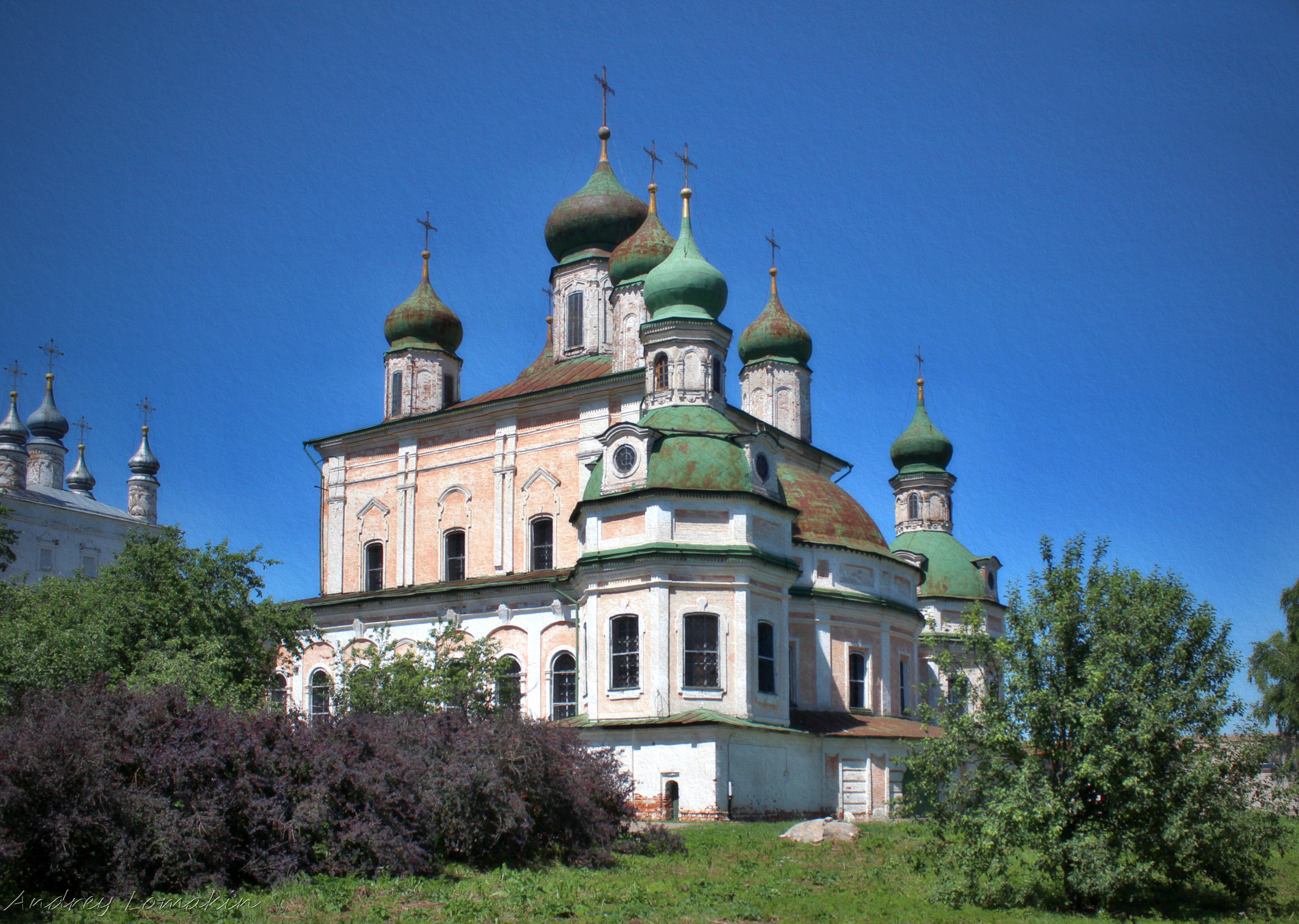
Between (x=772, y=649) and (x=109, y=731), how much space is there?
583 inches

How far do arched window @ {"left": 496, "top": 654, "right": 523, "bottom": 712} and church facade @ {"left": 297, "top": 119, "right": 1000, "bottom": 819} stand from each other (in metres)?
0.35

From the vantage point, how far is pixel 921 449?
4194 cm

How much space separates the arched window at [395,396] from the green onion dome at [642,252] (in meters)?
7.31

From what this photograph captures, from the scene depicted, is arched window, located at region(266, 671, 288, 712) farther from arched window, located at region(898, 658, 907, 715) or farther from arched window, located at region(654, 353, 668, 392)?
arched window, located at region(898, 658, 907, 715)

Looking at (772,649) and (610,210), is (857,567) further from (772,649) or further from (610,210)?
(610,210)

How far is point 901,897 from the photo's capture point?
14180mm

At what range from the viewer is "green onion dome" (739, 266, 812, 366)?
3800 cm

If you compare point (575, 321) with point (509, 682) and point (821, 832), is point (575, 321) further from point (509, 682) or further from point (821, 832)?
point (821, 832)

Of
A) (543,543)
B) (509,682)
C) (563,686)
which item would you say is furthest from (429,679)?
(543,543)

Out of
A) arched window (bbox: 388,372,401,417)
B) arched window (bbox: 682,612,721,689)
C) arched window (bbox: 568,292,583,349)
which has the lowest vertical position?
arched window (bbox: 682,612,721,689)

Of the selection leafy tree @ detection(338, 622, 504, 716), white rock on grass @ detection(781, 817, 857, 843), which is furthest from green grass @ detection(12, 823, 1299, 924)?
leafy tree @ detection(338, 622, 504, 716)

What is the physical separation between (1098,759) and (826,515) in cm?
1653

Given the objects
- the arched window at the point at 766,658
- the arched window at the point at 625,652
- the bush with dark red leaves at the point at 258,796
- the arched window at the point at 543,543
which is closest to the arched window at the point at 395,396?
the arched window at the point at 543,543

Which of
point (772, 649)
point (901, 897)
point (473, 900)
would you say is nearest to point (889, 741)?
point (772, 649)
